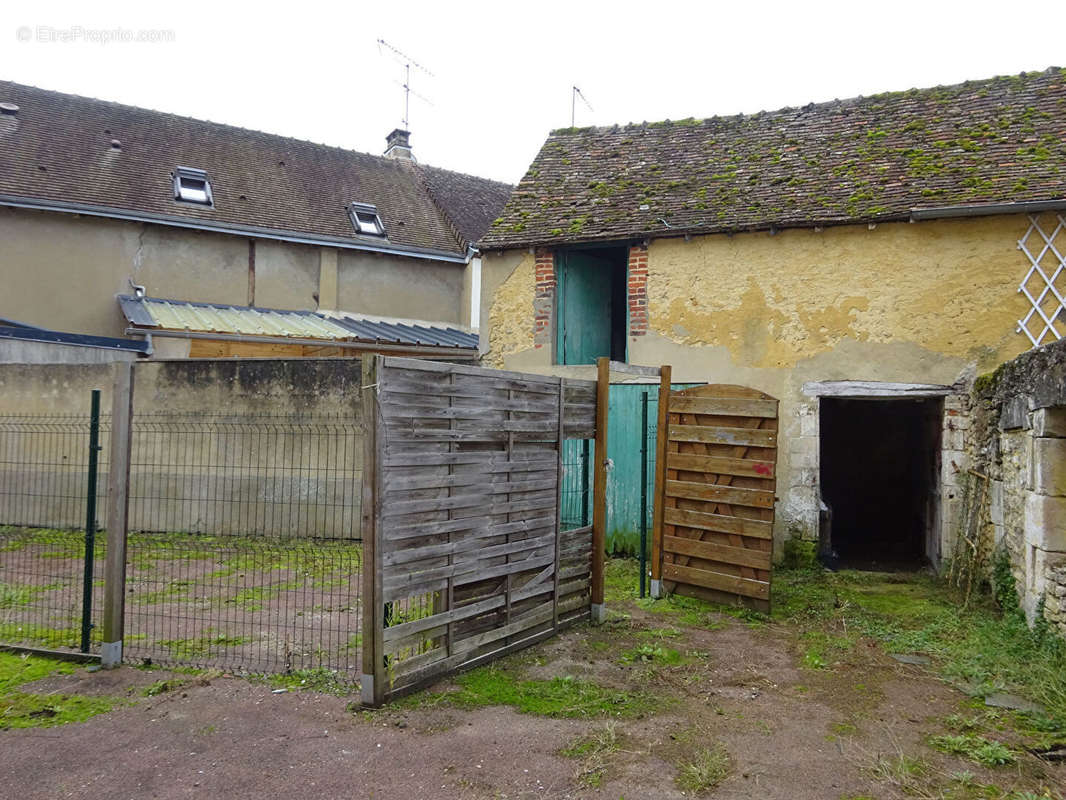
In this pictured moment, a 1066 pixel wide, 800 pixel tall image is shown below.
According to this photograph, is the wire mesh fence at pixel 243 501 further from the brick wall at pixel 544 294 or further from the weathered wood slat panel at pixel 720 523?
the weathered wood slat panel at pixel 720 523

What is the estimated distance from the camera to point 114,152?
49.9ft

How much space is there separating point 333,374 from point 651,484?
14.1 ft

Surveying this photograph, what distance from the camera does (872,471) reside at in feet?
41.5

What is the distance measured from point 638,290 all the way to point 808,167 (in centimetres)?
276

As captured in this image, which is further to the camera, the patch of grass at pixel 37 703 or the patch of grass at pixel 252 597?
the patch of grass at pixel 252 597

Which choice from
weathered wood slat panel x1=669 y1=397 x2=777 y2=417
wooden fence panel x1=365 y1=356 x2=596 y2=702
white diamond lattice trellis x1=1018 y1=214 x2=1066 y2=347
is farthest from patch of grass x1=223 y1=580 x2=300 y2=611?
white diamond lattice trellis x1=1018 y1=214 x2=1066 y2=347

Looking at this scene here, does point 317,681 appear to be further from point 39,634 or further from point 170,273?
point 170,273

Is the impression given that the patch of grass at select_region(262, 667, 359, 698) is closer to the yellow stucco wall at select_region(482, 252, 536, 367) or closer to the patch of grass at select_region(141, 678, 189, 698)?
the patch of grass at select_region(141, 678, 189, 698)

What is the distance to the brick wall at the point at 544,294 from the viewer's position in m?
9.67

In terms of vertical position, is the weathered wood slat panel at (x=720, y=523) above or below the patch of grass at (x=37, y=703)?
above

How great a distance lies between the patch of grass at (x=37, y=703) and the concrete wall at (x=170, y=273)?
35.1ft

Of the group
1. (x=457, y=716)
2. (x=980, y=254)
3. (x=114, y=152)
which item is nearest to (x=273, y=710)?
(x=457, y=716)

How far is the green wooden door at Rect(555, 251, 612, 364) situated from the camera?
9.82 meters

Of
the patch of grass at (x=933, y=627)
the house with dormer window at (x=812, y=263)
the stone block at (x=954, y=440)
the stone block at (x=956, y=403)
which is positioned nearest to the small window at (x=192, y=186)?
the house with dormer window at (x=812, y=263)
